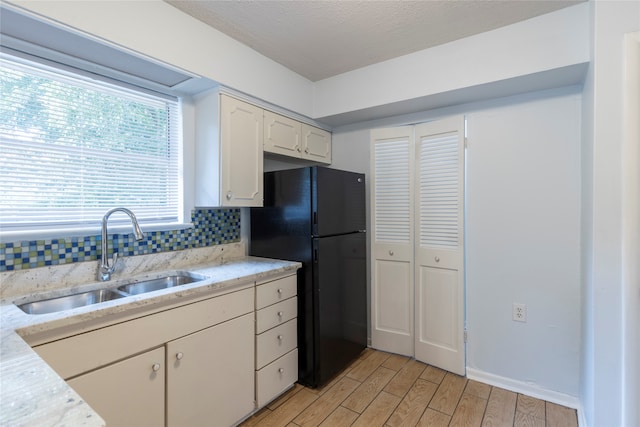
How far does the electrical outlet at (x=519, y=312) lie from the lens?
2150mm

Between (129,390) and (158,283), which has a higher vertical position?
(158,283)

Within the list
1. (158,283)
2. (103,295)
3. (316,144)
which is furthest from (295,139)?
(103,295)

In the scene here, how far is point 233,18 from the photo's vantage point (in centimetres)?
184

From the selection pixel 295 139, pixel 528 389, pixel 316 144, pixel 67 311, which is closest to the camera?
pixel 67 311

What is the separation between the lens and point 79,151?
1706 mm

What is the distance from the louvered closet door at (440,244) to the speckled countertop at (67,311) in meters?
1.12

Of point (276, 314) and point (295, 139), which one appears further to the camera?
point (295, 139)

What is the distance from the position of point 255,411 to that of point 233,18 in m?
2.39

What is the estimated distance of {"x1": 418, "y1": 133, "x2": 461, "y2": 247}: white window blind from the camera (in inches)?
93.1

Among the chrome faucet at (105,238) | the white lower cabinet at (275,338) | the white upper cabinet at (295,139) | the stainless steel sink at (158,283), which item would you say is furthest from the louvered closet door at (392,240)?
the chrome faucet at (105,238)

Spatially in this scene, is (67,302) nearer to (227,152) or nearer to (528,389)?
(227,152)

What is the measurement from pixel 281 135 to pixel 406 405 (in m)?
2.10

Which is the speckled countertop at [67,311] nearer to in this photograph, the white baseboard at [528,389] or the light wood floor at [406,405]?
the light wood floor at [406,405]

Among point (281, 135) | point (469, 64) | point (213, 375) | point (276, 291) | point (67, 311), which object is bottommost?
point (213, 375)
